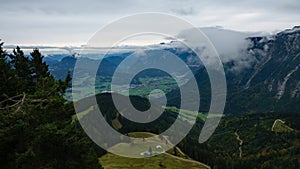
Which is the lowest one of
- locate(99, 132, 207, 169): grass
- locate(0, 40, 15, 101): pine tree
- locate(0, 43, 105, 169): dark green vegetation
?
locate(99, 132, 207, 169): grass

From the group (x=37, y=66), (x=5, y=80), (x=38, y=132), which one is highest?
(x=37, y=66)

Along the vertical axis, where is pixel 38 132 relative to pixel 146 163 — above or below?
above

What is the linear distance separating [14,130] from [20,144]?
5.97 feet

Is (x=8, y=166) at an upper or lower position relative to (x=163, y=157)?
upper

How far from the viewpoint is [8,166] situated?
65.3ft

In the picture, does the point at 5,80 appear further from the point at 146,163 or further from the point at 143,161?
the point at 143,161

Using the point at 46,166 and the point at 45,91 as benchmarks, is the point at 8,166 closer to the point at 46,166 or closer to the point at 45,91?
the point at 46,166

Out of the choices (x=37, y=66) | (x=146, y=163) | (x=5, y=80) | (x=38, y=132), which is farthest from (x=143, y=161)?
(x=38, y=132)

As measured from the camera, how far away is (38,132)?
19047 millimetres

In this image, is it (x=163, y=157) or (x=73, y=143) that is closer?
(x=73, y=143)

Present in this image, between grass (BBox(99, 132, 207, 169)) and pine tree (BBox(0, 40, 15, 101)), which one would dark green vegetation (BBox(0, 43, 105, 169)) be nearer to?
pine tree (BBox(0, 40, 15, 101))

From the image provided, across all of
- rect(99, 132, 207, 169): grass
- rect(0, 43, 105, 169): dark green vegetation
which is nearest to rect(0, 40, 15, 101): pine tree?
rect(0, 43, 105, 169): dark green vegetation

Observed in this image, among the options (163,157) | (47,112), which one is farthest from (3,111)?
(163,157)

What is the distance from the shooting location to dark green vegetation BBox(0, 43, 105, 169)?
58.0ft
